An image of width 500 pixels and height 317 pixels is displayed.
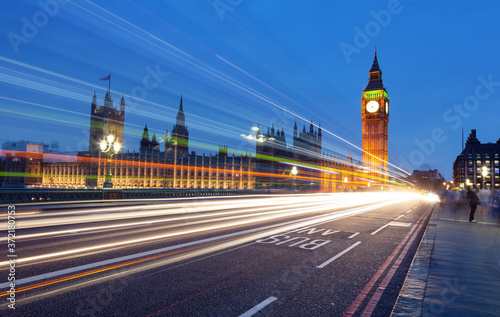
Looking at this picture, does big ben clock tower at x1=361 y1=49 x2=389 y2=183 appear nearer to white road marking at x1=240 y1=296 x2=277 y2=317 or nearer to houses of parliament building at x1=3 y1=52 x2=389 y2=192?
houses of parliament building at x1=3 y1=52 x2=389 y2=192

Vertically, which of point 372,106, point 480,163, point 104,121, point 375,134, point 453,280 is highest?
point 372,106

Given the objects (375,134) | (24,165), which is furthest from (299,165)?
(24,165)

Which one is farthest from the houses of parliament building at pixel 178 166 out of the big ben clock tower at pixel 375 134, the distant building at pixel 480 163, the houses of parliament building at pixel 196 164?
the distant building at pixel 480 163

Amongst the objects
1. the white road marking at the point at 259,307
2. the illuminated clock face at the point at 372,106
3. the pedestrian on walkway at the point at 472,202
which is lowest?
the white road marking at the point at 259,307

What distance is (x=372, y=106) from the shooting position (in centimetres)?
13975

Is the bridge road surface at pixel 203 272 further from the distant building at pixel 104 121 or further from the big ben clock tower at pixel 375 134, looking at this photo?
the big ben clock tower at pixel 375 134

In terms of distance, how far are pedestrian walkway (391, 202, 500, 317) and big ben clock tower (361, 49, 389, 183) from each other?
12819 centimetres

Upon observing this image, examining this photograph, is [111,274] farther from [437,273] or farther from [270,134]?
[270,134]

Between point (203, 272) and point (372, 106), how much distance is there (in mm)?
146377

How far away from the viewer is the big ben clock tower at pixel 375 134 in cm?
13038

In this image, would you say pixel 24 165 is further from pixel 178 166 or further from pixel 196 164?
pixel 196 164

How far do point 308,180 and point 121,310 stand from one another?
327 ft

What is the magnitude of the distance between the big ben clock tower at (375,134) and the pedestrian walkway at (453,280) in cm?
12819

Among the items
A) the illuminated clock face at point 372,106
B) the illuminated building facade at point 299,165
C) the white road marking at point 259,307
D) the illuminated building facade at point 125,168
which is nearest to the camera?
the white road marking at point 259,307
